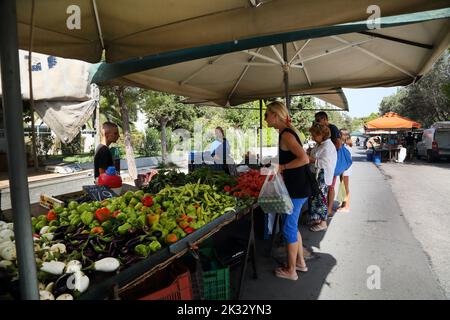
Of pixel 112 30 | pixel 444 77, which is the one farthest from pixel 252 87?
pixel 444 77

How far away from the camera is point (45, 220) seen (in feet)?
8.35

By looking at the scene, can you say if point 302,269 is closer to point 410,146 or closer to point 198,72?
point 198,72

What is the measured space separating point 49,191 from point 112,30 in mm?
7024

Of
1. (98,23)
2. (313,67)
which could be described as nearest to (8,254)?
(98,23)

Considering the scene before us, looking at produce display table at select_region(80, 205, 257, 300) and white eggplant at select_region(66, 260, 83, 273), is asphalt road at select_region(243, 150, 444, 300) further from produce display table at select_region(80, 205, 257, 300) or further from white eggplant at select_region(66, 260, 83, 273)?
white eggplant at select_region(66, 260, 83, 273)

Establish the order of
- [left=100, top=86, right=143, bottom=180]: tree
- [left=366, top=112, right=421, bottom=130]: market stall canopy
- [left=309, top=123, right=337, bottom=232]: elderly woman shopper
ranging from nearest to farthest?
[left=309, top=123, right=337, bottom=232]: elderly woman shopper < [left=100, top=86, right=143, bottom=180]: tree < [left=366, top=112, right=421, bottom=130]: market stall canopy

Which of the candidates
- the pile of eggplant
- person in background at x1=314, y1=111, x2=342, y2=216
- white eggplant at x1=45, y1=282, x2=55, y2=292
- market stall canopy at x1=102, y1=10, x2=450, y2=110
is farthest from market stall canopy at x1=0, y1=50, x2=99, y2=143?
white eggplant at x1=45, y1=282, x2=55, y2=292

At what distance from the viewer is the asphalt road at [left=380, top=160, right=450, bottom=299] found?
13.6 feet

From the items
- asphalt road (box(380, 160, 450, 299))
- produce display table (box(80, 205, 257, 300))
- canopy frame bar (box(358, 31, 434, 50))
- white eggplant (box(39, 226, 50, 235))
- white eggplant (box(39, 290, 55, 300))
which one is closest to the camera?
white eggplant (box(39, 290, 55, 300))

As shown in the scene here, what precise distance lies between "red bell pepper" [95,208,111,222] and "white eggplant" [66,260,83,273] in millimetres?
646

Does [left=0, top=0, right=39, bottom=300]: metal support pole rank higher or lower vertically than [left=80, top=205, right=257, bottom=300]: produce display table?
higher

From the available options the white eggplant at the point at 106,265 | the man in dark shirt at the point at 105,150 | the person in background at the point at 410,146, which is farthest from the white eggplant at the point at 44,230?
the person in background at the point at 410,146

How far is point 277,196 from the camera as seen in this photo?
10.8 feet
